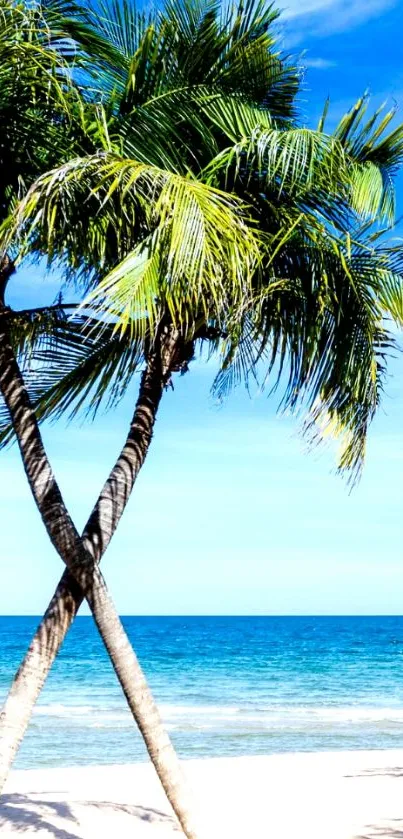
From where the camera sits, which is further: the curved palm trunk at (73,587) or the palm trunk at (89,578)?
the palm trunk at (89,578)

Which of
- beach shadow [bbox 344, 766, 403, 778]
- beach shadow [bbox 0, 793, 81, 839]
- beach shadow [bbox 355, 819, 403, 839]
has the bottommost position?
beach shadow [bbox 0, 793, 81, 839]

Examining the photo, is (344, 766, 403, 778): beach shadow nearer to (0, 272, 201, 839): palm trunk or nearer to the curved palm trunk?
(0, 272, 201, 839): palm trunk

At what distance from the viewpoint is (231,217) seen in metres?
4.62

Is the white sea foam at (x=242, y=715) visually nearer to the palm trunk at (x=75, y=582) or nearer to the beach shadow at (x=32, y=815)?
the beach shadow at (x=32, y=815)

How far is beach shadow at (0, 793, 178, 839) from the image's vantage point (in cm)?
617

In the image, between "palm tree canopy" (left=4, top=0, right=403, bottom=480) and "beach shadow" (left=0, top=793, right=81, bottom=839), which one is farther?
"beach shadow" (left=0, top=793, right=81, bottom=839)

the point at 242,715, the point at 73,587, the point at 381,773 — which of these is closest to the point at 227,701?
the point at 242,715

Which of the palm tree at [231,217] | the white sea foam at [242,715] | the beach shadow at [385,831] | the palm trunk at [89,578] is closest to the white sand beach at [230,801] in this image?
the beach shadow at [385,831]

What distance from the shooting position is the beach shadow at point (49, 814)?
6.17 metres

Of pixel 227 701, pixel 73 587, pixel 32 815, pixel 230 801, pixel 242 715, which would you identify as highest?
pixel 227 701

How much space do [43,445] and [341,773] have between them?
6.59 m

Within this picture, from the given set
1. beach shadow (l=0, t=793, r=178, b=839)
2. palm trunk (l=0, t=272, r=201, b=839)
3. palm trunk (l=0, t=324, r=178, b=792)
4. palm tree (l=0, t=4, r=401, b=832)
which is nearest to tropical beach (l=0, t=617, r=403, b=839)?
beach shadow (l=0, t=793, r=178, b=839)

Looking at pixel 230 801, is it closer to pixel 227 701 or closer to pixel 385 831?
pixel 385 831

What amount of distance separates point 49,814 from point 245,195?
176 inches
